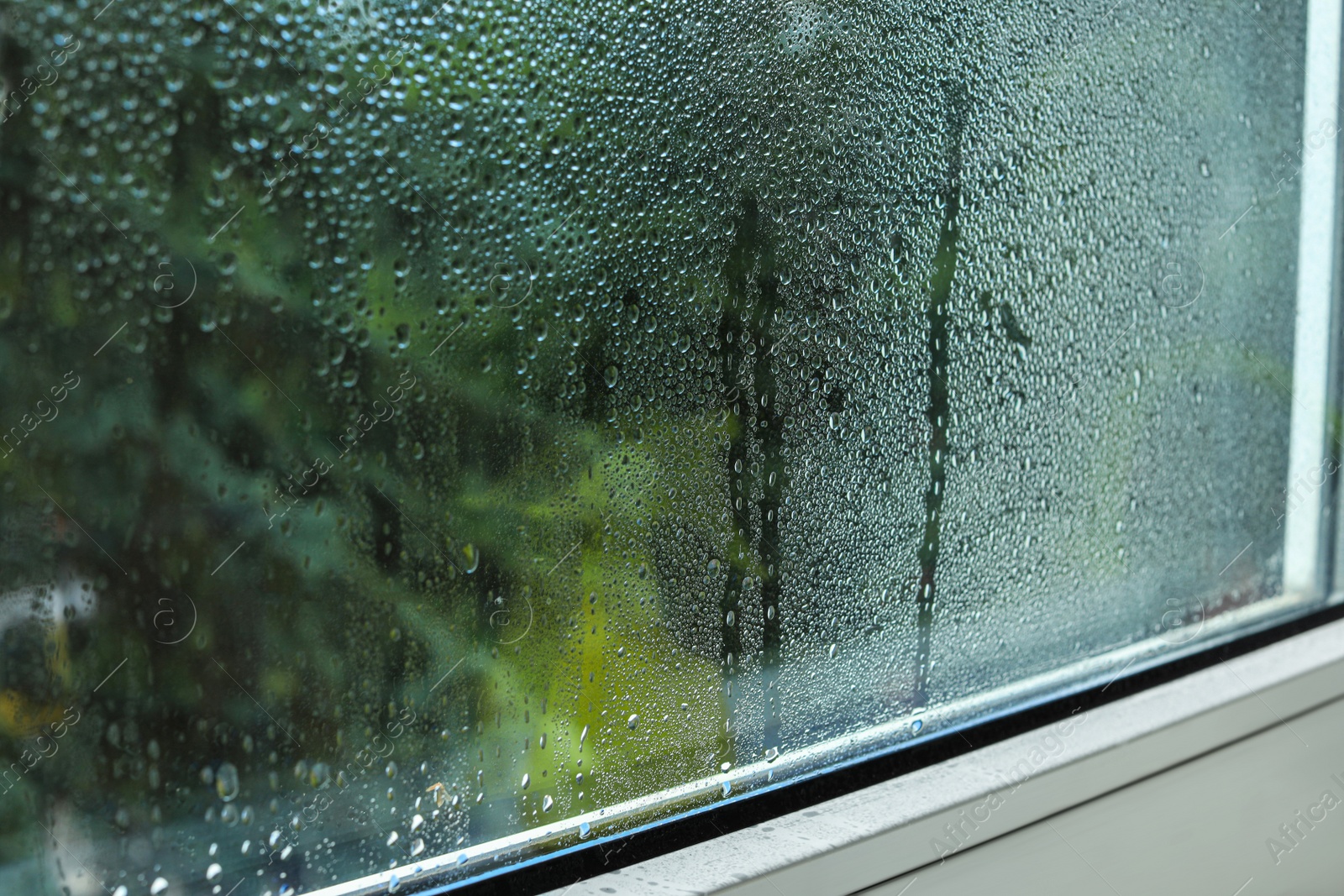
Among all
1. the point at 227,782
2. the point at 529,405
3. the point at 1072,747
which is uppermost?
the point at 529,405

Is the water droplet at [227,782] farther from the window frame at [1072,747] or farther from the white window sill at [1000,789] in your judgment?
the white window sill at [1000,789]

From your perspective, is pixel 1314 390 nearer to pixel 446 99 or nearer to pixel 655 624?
pixel 655 624

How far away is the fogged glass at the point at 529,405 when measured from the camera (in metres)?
0.39

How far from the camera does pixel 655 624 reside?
1.86 ft

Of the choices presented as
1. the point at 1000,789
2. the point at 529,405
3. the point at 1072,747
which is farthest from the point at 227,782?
the point at 1072,747

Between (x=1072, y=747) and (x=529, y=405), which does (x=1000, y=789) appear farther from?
(x=529, y=405)

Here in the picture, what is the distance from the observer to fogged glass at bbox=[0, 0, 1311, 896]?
390mm

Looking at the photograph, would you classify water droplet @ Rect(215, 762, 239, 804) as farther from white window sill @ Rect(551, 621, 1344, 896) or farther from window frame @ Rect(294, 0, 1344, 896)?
white window sill @ Rect(551, 621, 1344, 896)

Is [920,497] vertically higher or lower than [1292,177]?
lower

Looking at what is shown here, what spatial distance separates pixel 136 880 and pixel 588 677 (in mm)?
248

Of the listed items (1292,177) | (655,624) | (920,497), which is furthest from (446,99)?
(1292,177)

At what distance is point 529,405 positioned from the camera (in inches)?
20.3

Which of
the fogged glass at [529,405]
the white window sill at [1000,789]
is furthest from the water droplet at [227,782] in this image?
the white window sill at [1000,789]

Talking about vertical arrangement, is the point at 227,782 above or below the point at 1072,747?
above
